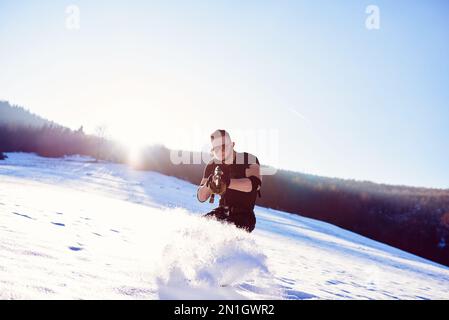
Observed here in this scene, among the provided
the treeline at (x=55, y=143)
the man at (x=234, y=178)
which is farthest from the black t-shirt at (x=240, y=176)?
the treeline at (x=55, y=143)

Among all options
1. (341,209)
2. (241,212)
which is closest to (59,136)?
(341,209)

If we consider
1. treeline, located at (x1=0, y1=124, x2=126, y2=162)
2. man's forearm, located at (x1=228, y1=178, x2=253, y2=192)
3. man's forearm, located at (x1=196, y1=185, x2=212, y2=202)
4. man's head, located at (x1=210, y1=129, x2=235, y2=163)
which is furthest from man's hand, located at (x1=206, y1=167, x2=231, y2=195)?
treeline, located at (x1=0, y1=124, x2=126, y2=162)

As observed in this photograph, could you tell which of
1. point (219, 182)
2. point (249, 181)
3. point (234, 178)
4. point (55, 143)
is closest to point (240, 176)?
point (234, 178)

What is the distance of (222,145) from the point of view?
13.0 ft

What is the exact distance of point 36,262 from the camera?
286cm

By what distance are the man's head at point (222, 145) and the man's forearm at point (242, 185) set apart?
0.40m

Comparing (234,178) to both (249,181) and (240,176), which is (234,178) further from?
(249,181)

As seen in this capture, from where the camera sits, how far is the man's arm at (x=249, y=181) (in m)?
3.74

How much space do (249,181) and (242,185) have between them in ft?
0.35

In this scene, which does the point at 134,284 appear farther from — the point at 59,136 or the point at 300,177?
the point at 59,136

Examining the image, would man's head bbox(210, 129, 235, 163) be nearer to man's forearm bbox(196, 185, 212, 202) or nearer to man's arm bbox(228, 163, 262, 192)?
man's arm bbox(228, 163, 262, 192)

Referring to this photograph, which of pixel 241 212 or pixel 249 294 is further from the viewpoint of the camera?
pixel 241 212

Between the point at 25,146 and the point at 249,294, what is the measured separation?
55.3 metres

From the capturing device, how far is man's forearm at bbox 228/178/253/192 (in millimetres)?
3725
